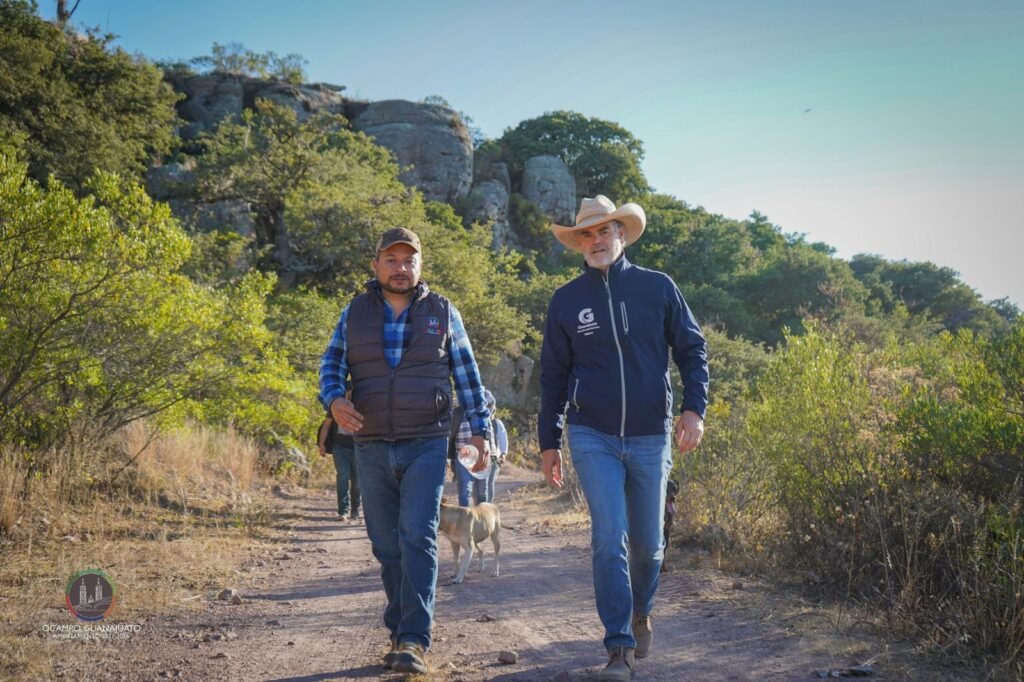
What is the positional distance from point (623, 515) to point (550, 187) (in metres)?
51.5

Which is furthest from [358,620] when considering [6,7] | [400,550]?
[6,7]

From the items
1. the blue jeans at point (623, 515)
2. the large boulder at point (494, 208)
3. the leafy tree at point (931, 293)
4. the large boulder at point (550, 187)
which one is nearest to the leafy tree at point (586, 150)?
the large boulder at point (550, 187)

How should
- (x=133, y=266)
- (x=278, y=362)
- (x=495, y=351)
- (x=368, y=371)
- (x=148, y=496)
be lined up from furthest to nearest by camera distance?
(x=495, y=351) < (x=278, y=362) < (x=148, y=496) < (x=133, y=266) < (x=368, y=371)

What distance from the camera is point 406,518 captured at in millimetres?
4301

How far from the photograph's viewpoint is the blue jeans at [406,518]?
14.0 ft

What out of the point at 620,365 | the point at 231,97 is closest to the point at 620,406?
the point at 620,365

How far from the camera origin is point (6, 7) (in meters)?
32.3

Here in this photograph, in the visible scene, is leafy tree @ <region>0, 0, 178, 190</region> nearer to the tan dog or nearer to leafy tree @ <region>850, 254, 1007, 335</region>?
the tan dog

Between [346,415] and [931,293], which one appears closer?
[346,415]

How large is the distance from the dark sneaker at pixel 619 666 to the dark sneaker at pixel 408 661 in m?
0.96

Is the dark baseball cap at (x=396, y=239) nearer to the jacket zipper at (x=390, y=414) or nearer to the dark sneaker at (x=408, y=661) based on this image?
the jacket zipper at (x=390, y=414)

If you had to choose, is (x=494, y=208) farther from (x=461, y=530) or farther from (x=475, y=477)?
(x=461, y=530)

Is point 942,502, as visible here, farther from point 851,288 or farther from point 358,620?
point 851,288

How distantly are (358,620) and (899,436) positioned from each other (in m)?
4.91
